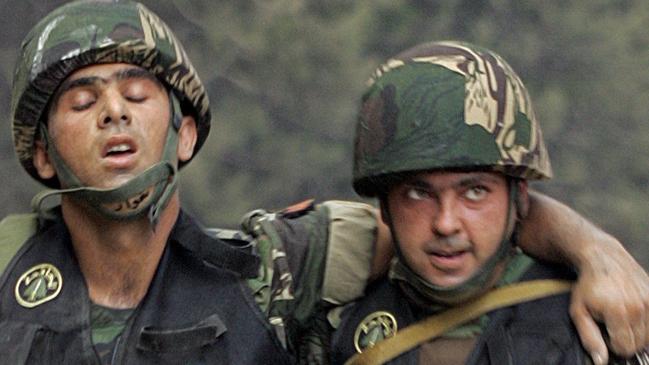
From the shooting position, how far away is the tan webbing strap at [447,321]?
4.08 metres

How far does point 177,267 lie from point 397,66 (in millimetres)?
789

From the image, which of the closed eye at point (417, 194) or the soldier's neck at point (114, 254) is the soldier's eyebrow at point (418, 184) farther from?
the soldier's neck at point (114, 254)

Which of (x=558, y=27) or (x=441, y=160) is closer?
(x=441, y=160)

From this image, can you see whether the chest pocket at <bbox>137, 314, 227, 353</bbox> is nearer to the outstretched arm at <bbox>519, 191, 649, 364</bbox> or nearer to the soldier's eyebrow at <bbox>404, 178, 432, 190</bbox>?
the soldier's eyebrow at <bbox>404, 178, 432, 190</bbox>

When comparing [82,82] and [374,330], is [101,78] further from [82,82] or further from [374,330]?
[374,330]

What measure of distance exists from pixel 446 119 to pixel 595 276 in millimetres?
546

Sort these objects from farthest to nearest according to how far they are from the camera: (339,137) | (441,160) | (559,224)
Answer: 1. (339,137)
2. (559,224)
3. (441,160)

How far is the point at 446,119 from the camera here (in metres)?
3.97

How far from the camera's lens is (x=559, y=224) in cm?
417

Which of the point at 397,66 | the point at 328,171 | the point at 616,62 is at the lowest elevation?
the point at 328,171

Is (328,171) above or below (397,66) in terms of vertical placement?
below

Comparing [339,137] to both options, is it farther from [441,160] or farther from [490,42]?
[441,160]

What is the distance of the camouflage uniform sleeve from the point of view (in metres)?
4.18

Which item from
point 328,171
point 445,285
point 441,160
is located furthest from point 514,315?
point 328,171
